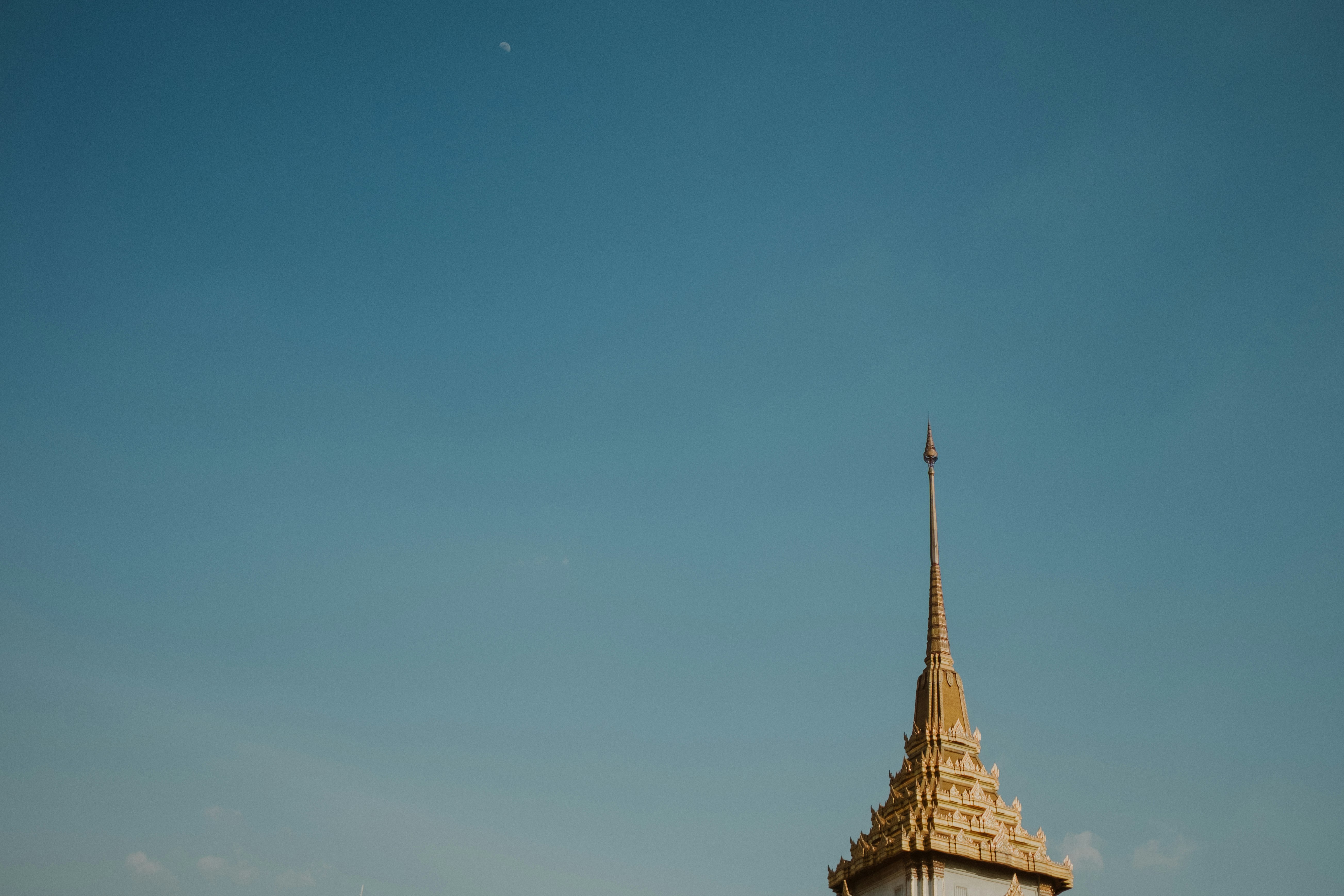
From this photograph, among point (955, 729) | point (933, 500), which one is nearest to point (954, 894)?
point (955, 729)

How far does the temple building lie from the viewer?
56.5 meters

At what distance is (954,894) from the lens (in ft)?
184

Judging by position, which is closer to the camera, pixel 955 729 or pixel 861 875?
pixel 861 875

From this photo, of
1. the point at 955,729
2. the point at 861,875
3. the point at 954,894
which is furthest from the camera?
the point at 955,729

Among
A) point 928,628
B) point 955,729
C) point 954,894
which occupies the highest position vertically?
point 928,628

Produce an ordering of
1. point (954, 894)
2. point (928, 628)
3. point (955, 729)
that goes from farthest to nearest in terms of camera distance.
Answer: point (928, 628)
point (955, 729)
point (954, 894)

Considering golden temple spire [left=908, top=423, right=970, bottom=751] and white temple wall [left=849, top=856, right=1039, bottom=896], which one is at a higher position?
golden temple spire [left=908, top=423, right=970, bottom=751]

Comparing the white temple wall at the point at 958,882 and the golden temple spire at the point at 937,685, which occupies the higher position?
the golden temple spire at the point at 937,685

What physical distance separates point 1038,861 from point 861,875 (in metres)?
8.42

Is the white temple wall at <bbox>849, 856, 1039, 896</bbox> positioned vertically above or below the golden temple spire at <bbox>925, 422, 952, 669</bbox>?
below

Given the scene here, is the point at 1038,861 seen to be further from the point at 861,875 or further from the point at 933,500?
the point at 933,500

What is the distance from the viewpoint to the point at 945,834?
57.3 m

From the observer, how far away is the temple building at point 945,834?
56.5 metres

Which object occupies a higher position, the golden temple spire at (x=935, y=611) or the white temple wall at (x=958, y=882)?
the golden temple spire at (x=935, y=611)
